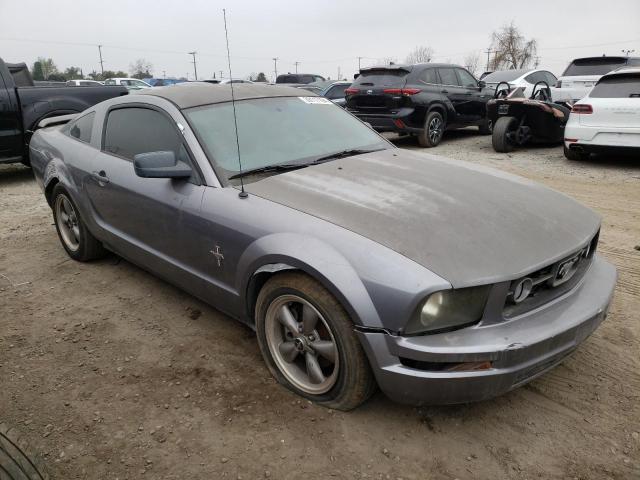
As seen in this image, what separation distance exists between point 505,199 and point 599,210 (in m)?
3.51

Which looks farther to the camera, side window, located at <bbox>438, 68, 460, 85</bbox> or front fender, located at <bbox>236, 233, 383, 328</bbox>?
side window, located at <bbox>438, 68, 460, 85</bbox>

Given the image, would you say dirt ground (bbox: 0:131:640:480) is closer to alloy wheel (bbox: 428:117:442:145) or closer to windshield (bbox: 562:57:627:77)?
alloy wheel (bbox: 428:117:442:145)

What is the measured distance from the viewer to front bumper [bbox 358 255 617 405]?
2.02m

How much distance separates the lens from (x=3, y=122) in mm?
7254

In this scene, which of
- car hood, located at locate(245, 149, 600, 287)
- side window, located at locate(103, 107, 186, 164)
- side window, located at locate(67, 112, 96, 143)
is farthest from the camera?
side window, located at locate(67, 112, 96, 143)

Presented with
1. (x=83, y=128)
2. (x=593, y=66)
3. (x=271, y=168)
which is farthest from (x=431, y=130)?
(x=271, y=168)

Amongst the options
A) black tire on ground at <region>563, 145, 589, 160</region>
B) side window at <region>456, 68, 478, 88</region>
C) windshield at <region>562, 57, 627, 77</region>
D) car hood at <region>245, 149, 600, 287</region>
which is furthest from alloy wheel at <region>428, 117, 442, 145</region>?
car hood at <region>245, 149, 600, 287</region>

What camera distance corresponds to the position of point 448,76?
10680 mm

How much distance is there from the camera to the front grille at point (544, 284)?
2.17 m

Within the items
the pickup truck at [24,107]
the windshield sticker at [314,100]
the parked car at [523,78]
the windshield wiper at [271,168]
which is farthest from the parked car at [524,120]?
the windshield wiper at [271,168]

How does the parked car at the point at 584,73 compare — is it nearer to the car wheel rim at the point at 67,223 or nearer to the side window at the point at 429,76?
the side window at the point at 429,76

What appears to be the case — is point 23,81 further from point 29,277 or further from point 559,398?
point 559,398

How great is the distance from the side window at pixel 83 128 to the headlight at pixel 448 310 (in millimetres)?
3209

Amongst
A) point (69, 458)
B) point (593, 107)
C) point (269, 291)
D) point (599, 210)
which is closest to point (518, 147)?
point (593, 107)
